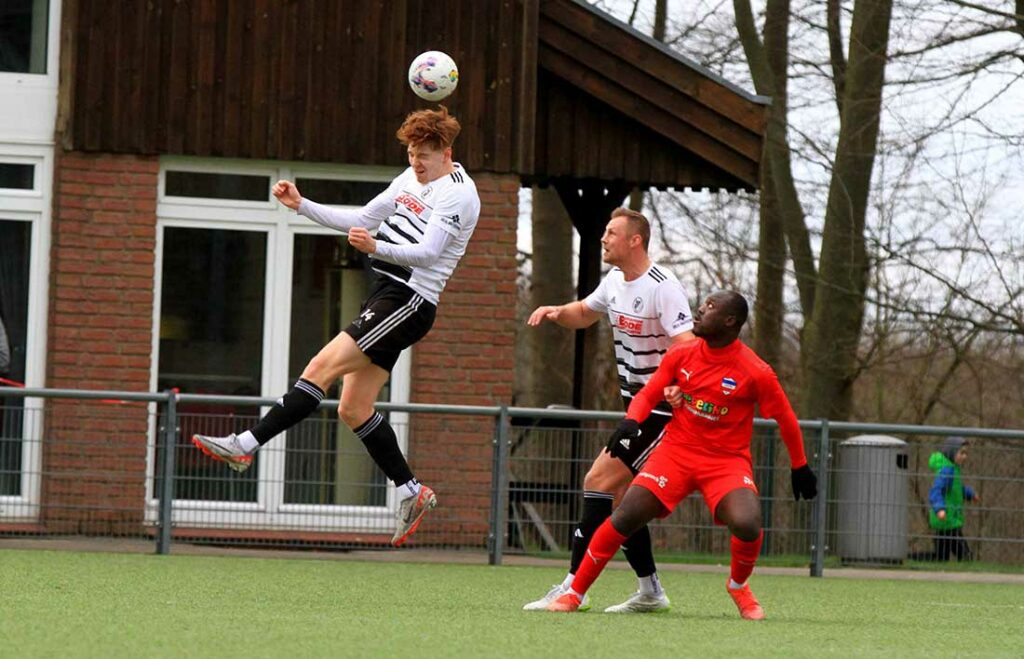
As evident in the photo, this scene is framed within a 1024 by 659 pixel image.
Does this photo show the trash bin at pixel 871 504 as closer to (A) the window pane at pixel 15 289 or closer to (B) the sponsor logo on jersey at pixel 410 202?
(A) the window pane at pixel 15 289

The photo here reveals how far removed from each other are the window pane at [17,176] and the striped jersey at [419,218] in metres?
6.83

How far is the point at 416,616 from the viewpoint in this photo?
876 cm

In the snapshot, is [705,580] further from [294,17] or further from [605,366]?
[605,366]

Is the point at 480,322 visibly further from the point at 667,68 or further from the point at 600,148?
the point at 667,68

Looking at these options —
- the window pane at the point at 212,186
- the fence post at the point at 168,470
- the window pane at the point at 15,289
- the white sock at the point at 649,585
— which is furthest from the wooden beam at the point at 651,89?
the white sock at the point at 649,585

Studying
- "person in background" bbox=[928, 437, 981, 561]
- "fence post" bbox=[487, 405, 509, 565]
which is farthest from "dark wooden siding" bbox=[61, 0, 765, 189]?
"person in background" bbox=[928, 437, 981, 561]

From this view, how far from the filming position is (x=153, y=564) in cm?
1289

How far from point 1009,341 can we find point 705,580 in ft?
48.3

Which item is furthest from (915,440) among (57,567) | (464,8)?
(57,567)

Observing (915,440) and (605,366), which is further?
(605,366)

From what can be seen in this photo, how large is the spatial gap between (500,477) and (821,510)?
8.67 feet

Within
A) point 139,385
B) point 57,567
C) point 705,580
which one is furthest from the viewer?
point 139,385

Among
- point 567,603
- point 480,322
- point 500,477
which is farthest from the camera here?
point 480,322

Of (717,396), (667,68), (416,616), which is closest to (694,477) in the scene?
(717,396)
